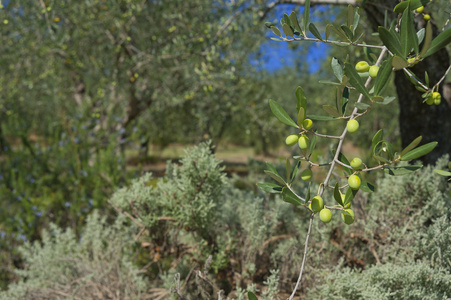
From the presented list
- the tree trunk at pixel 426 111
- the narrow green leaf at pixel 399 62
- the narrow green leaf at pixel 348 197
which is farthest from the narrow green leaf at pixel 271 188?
the tree trunk at pixel 426 111

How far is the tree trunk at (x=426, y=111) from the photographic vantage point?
2.63 meters

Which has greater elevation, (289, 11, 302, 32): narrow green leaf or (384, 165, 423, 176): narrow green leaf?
(289, 11, 302, 32): narrow green leaf

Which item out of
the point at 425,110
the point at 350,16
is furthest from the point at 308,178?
the point at 425,110

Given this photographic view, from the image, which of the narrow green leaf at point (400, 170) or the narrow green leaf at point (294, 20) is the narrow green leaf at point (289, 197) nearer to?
the narrow green leaf at point (400, 170)

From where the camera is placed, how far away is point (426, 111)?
8.87 ft

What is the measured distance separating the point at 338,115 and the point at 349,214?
0.29m

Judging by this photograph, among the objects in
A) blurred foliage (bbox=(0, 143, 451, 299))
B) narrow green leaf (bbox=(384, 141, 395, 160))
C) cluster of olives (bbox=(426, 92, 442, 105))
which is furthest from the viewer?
blurred foliage (bbox=(0, 143, 451, 299))

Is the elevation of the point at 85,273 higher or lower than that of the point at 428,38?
lower

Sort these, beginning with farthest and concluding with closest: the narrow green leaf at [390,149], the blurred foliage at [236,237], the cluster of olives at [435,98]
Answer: the blurred foliage at [236,237], the cluster of olives at [435,98], the narrow green leaf at [390,149]

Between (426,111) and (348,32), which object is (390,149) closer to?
(348,32)

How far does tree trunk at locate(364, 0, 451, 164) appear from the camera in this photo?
8.62 ft

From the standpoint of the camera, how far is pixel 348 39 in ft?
3.71

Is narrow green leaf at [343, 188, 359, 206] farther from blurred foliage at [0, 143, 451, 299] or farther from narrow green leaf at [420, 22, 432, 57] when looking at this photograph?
blurred foliage at [0, 143, 451, 299]

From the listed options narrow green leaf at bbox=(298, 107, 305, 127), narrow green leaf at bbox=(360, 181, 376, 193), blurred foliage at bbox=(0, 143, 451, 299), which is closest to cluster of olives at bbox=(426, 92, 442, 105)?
narrow green leaf at bbox=(360, 181, 376, 193)
